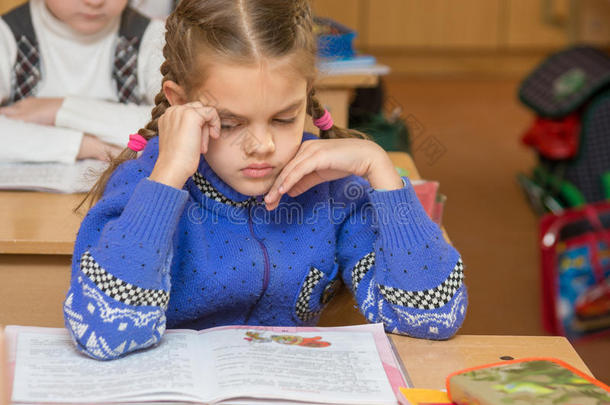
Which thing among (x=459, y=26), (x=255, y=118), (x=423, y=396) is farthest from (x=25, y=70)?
(x=459, y=26)

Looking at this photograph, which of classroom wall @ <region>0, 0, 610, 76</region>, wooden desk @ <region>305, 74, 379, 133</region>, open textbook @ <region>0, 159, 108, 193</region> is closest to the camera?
open textbook @ <region>0, 159, 108, 193</region>

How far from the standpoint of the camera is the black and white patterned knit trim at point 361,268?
979mm

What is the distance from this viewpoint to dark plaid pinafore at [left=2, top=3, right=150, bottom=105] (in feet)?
5.18

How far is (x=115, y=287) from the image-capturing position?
83cm

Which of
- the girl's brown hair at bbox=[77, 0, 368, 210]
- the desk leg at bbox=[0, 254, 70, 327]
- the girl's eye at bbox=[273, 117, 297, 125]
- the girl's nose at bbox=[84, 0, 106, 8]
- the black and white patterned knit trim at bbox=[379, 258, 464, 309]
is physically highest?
the girl's brown hair at bbox=[77, 0, 368, 210]

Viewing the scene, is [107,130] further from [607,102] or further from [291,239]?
[607,102]

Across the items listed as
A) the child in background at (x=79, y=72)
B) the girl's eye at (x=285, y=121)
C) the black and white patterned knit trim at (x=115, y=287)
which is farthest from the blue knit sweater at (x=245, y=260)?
the child in background at (x=79, y=72)

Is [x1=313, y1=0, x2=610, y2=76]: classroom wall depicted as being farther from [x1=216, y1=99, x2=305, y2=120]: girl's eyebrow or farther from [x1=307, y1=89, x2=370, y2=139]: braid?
[x1=216, y1=99, x2=305, y2=120]: girl's eyebrow

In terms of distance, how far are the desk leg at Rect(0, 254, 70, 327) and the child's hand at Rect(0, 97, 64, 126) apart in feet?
1.36

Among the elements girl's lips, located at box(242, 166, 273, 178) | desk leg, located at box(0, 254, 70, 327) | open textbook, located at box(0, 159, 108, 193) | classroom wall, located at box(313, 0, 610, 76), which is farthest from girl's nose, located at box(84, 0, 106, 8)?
classroom wall, located at box(313, 0, 610, 76)

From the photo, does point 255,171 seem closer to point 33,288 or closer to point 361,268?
point 361,268

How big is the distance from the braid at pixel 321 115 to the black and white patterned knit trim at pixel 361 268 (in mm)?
182

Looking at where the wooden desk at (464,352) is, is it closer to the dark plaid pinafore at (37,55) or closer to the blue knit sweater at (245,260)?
the blue knit sweater at (245,260)

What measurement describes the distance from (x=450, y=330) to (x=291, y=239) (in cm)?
22
